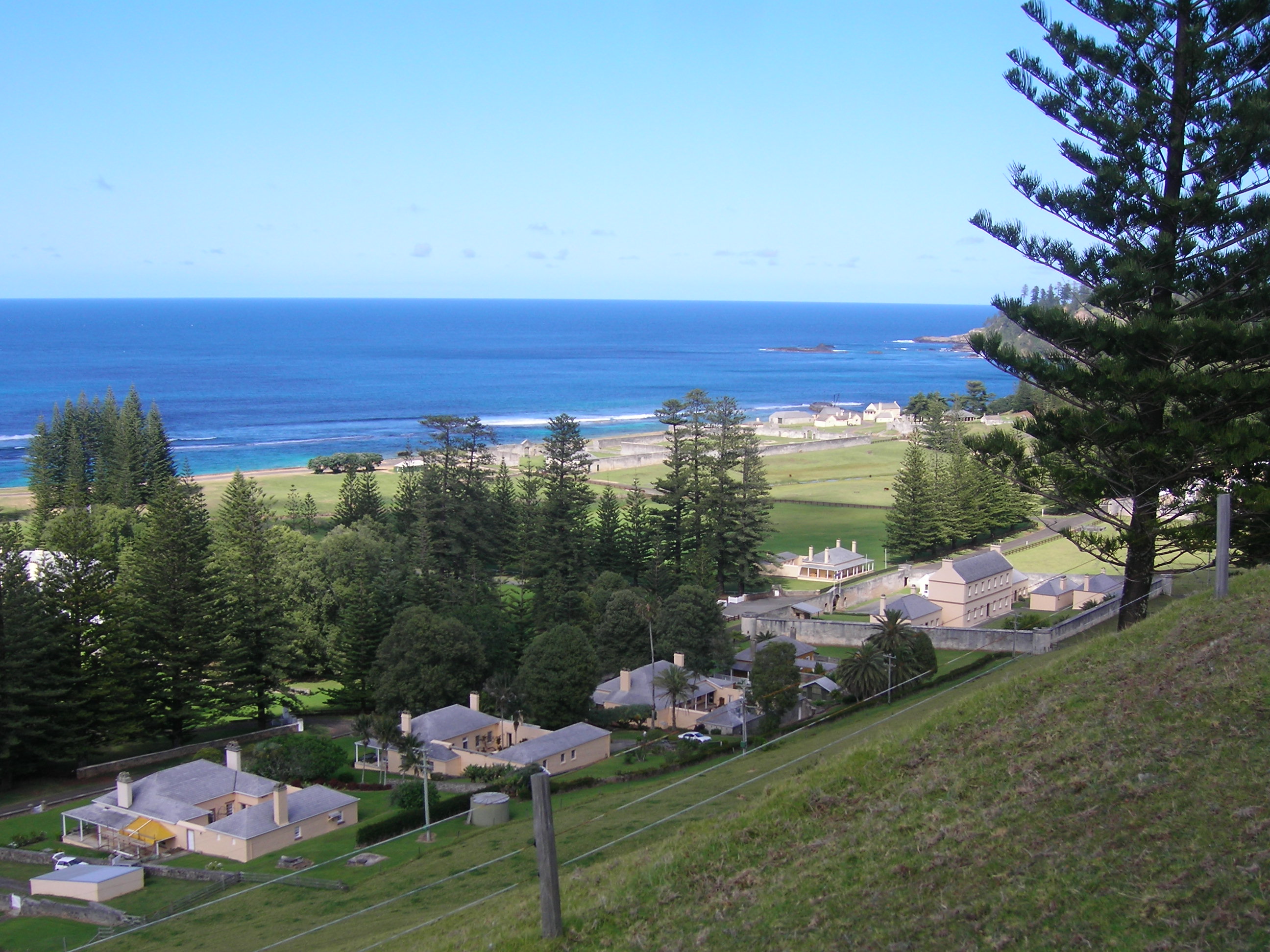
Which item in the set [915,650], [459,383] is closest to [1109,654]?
[915,650]

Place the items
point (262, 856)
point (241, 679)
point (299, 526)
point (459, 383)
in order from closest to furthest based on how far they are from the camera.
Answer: point (262, 856), point (241, 679), point (299, 526), point (459, 383)

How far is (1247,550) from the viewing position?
48.5 ft

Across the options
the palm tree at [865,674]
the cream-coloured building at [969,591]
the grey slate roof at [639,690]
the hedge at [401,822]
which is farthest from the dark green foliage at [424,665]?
the cream-coloured building at [969,591]

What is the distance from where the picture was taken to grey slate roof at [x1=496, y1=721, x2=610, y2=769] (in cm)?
2012

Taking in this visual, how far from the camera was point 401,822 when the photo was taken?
17.3m

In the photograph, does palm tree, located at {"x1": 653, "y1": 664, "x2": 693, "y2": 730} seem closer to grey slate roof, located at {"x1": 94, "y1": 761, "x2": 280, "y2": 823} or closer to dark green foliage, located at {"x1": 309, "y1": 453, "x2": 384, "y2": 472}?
grey slate roof, located at {"x1": 94, "y1": 761, "x2": 280, "y2": 823}

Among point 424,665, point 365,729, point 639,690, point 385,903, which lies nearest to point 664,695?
point 639,690

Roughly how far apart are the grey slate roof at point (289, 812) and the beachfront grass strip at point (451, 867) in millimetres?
631

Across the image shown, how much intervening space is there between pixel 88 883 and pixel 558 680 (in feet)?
34.1

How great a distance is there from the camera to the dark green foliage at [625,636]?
27.0m

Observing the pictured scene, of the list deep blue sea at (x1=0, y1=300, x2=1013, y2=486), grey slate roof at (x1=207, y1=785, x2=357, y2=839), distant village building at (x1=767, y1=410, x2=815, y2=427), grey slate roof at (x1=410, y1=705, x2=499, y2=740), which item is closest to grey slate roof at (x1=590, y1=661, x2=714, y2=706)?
grey slate roof at (x1=410, y1=705, x2=499, y2=740)

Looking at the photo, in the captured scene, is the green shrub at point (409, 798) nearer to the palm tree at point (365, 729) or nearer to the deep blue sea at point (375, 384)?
the palm tree at point (365, 729)

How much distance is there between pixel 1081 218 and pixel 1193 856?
9389mm

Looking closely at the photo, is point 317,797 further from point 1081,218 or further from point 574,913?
point 1081,218
